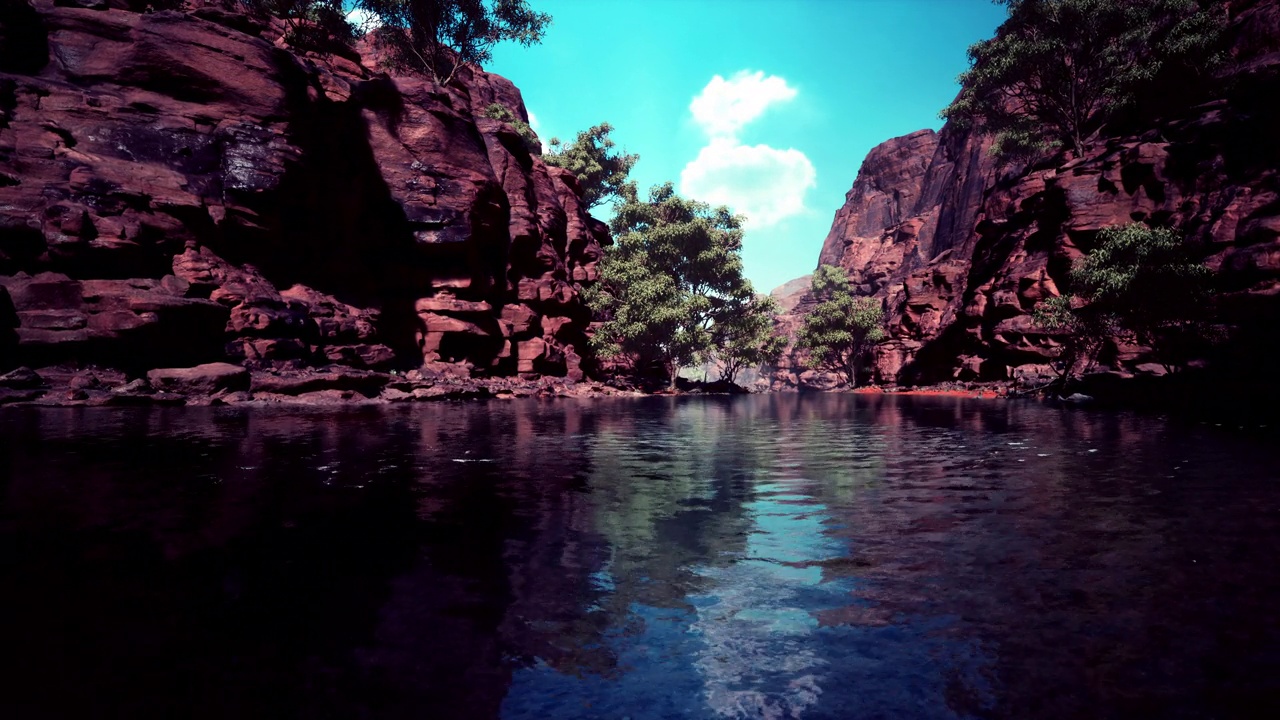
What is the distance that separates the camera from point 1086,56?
3922cm

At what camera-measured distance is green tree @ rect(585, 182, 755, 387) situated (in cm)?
4481

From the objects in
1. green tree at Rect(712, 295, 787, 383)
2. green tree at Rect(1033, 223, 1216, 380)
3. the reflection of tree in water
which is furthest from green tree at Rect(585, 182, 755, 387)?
the reflection of tree in water

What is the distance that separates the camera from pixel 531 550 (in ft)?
14.7

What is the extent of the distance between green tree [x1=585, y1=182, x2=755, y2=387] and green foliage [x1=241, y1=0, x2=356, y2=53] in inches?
896

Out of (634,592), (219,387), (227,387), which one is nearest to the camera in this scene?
(634,592)

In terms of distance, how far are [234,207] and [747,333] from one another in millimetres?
37256

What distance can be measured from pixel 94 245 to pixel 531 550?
2342cm

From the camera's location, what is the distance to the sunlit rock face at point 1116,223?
59.7 ft

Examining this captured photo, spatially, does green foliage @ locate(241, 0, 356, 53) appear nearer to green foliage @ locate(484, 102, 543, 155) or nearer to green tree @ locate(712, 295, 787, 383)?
green foliage @ locate(484, 102, 543, 155)

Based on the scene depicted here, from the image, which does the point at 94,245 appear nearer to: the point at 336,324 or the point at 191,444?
the point at 336,324

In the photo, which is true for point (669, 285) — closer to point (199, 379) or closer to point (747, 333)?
point (747, 333)

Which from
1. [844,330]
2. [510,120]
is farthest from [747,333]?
[510,120]

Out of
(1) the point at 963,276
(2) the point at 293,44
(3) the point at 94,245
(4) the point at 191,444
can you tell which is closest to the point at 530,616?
(4) the point at 191,444

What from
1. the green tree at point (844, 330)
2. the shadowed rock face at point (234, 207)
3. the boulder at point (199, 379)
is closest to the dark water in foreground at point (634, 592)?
the boulder at point (199, 379)
